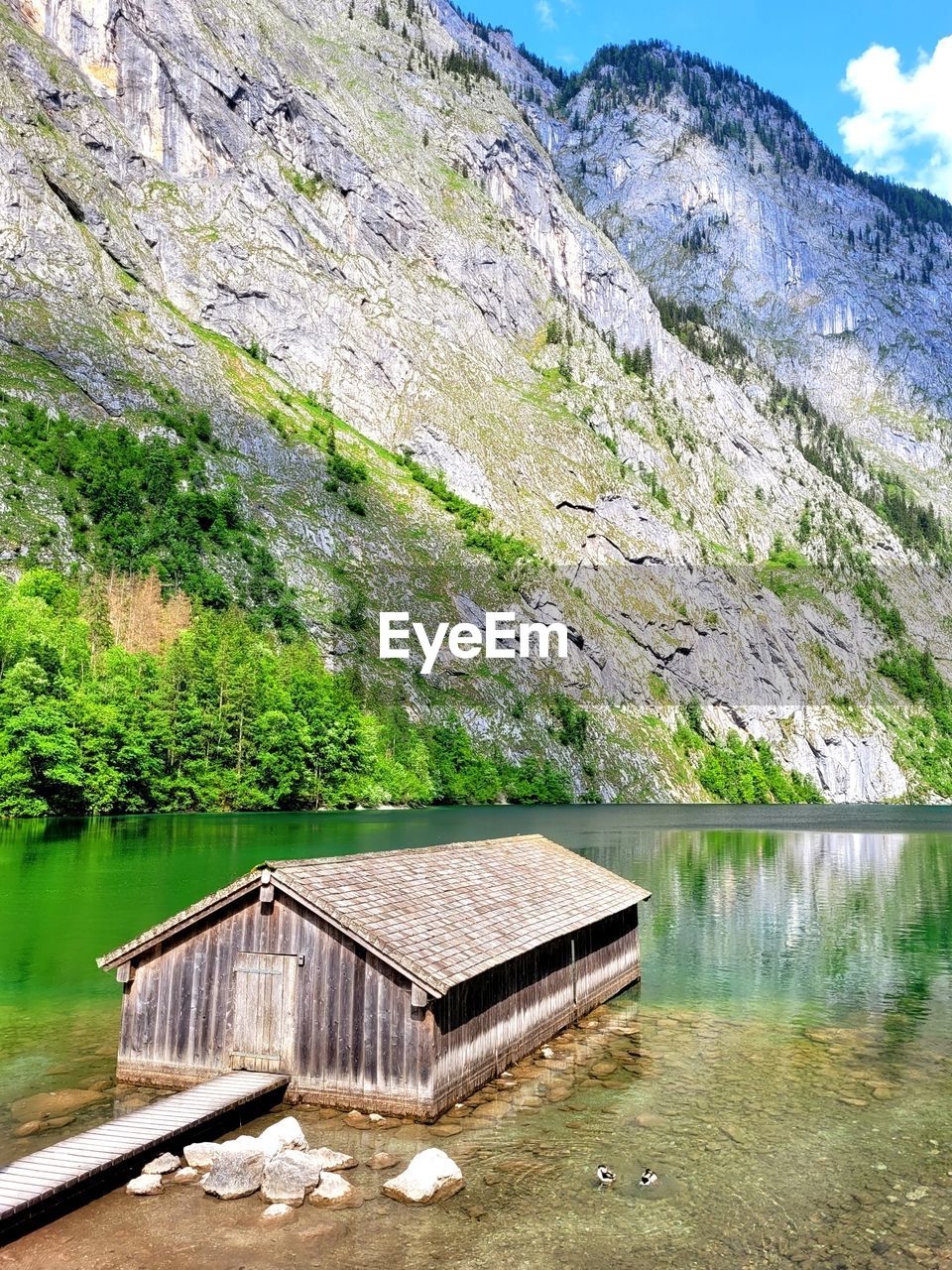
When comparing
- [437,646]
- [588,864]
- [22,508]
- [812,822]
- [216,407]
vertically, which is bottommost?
[812,822]

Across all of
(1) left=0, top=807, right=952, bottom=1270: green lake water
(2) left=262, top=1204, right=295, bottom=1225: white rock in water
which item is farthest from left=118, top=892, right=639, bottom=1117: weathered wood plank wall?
(2) left=262, top=1204, right=295, bottom=1225: white rock in water

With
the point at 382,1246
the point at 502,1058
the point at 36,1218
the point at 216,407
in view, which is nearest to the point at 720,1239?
the point at 382,1246

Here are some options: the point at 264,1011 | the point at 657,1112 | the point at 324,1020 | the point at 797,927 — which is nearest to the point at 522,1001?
the point at 657,1112

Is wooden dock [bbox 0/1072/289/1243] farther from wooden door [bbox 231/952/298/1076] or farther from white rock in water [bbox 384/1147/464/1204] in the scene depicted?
white rock in water [bbox 384/1147/464/1204]

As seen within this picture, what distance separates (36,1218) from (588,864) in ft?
78.6

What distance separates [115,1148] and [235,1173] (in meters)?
2.34

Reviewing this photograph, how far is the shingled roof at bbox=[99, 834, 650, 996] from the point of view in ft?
69.2

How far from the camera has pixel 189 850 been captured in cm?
6869

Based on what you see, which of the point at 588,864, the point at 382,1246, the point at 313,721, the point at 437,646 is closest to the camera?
the point at 382,1246

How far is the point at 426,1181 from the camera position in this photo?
1678 cm

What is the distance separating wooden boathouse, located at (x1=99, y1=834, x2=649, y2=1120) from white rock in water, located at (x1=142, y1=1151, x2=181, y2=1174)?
Result: 3.73 meters

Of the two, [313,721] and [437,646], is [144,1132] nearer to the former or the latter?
[313,721]

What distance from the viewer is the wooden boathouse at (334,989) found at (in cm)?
2053

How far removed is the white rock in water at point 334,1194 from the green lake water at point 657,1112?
0.27 metres
